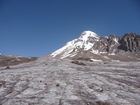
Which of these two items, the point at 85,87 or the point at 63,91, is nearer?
the point at 63,91

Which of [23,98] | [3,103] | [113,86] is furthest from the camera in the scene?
[113,86]

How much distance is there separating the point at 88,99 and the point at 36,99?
13.9 feet

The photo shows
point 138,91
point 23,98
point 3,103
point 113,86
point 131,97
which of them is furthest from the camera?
point 113,86

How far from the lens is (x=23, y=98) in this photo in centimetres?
1617

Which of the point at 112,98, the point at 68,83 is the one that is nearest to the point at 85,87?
the point at 68,83

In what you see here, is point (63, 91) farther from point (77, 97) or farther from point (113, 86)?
point (113, 86)

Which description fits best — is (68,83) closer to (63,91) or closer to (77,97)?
(63,91)

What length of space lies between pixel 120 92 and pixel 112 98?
2.50m

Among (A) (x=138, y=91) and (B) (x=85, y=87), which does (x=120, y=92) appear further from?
(B) (x=85, y=87)

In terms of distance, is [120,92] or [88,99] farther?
[120,92]

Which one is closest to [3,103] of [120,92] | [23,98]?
[23,98]

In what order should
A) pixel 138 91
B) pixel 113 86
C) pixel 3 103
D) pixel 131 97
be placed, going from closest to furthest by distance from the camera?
pixel 3 103
pixel 131 97
pixel 138 91
pixel 113 86

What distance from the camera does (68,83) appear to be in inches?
876

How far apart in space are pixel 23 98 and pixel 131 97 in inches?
A: 367
